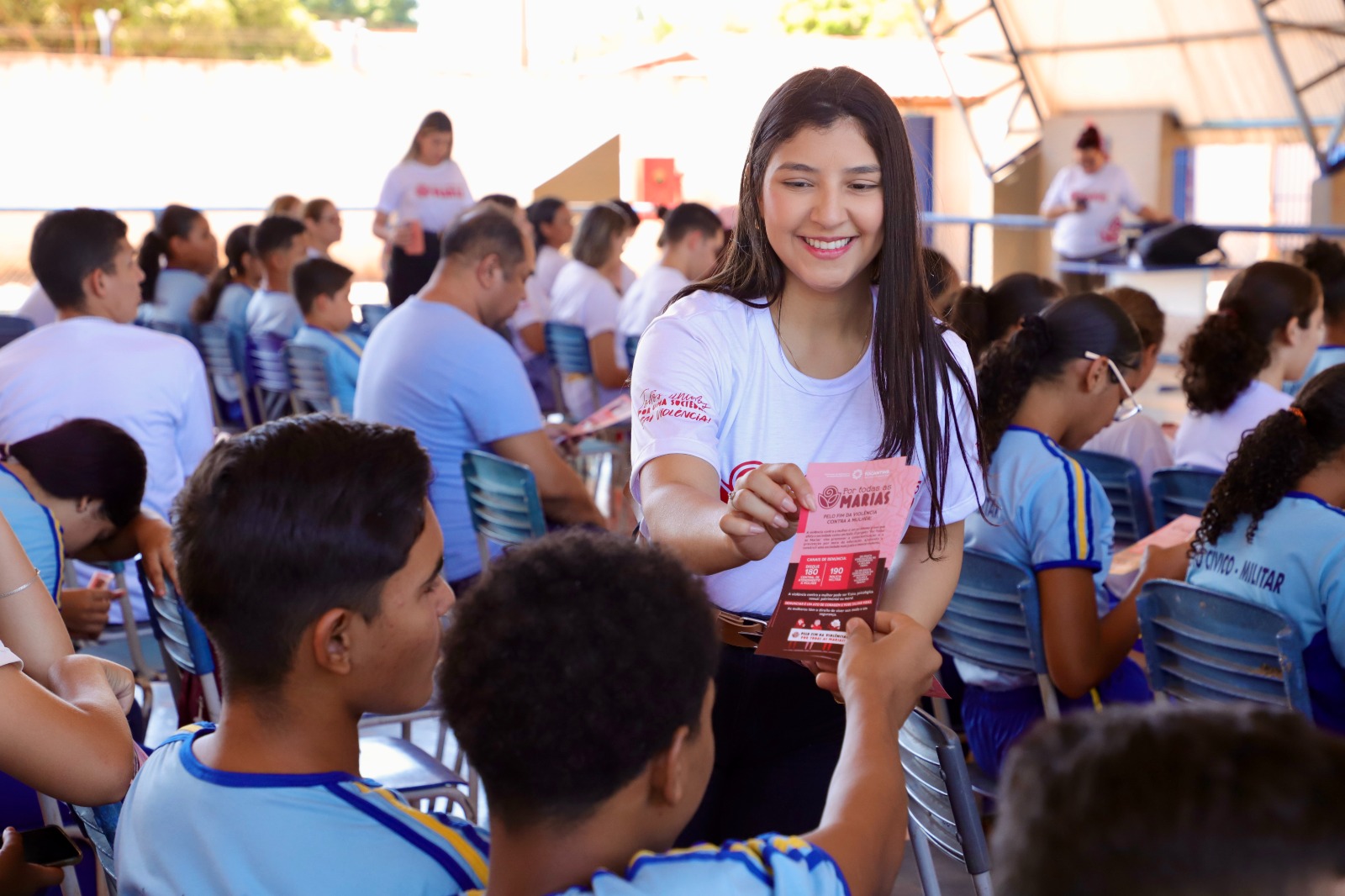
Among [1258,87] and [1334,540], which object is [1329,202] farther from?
[1334,540]

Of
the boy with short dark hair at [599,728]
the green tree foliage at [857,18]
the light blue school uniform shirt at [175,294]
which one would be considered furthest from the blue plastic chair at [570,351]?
the green tree foliage at [857,18]

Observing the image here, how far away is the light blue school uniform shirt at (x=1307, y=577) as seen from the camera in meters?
2.21

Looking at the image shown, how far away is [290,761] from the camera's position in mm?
1293

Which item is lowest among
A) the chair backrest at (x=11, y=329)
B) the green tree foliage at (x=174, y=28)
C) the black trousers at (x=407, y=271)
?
the chair backrest at (x=11, y=329)

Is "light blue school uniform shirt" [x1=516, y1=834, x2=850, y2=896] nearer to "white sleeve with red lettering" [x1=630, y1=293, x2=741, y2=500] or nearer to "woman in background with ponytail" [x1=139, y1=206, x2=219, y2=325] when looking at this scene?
"white sleeve with red lettering" [x1=630, y1=293, x2=741, y2=500]

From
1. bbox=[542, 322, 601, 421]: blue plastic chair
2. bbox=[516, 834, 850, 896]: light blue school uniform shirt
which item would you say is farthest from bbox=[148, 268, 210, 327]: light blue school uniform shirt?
bbox=[516, 834, 850, 896]: light blue school uniform shirt

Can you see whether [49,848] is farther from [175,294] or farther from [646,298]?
[175,294]

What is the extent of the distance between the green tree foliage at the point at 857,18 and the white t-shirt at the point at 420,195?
18095 mm

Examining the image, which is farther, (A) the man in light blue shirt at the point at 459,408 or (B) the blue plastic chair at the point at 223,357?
(B) the blue plastic chair at the point at 223,357

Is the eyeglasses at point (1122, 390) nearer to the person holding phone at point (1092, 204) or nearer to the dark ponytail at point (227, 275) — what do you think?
the dark ponytail at point (227, 275)

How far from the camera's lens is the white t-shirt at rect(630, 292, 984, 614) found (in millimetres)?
1631

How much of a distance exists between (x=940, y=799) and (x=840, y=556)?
1.40 ft

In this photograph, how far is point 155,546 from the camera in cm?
248

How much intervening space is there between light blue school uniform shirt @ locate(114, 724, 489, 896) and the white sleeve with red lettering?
0.56 m
